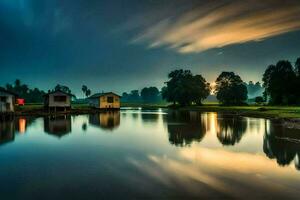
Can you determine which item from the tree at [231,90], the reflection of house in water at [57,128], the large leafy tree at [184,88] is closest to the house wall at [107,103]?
the large leafy tree at [184,88]

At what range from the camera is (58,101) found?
2958 inches

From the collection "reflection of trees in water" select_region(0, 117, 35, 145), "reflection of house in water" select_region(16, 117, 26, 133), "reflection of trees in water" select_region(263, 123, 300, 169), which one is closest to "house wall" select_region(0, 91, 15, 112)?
"reflection of house in water" select_region(16, 117, 26, 133)

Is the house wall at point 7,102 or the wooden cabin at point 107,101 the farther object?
the wooden cabin at point 107,101

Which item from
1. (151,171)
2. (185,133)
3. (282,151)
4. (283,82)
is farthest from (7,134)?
(283,82)

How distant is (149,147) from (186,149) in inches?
112

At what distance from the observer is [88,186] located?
37.2 feet

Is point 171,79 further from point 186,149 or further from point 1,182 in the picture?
point 1,182

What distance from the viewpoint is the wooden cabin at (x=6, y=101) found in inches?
2137

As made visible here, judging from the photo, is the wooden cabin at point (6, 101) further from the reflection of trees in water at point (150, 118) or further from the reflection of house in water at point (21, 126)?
the reflection of trees in water at point (150, 118)

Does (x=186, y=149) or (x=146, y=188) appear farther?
(x=186, y=149)

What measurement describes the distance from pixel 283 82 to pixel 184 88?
115 feet

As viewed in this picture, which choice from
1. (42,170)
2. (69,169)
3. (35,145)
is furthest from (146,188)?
(35,145)

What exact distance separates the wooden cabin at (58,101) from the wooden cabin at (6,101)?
54.7 ft

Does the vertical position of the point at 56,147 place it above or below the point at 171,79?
below
